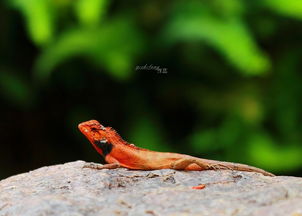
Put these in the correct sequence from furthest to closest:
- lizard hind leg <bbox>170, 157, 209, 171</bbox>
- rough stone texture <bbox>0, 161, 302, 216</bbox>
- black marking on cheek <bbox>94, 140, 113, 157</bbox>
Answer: black marking on cheek <bbox>94, 140, 113, 157</bbox> < lizard hind leg <bbox>170, 157, 209, 171</bbox> < rough stone texture <bbox>0, 161, 302, 216</bbox>

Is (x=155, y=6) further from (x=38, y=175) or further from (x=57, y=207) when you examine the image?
(x=57, y=207)

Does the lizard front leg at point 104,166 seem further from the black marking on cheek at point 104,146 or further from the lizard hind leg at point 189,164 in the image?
the lizard hind leg at point 189,164

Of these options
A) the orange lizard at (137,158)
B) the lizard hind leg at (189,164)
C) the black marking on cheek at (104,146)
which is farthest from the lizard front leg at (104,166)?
the lizard hind leg at (189,164)

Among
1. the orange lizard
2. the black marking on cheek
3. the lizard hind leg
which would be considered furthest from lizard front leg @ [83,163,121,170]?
the lizard hind leg

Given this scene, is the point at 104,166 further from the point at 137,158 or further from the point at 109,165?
the point at 137,158

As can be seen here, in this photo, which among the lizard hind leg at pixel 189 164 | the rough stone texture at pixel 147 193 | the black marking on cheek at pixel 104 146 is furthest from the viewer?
the black marking on cheek at pixel 104 146

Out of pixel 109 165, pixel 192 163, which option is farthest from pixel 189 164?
pixel 109 165

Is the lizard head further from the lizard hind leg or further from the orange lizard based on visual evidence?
the lizard hind leg

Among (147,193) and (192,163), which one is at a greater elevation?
(192,163)
